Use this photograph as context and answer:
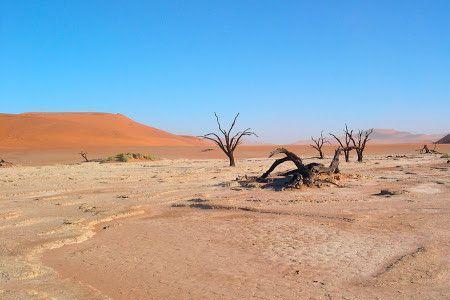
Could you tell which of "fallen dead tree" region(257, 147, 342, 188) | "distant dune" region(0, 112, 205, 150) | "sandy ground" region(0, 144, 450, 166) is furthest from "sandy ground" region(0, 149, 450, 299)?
"distant dune" region(0, 112, 205, 150)

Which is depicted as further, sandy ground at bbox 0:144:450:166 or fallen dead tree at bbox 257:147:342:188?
sandy ground at bbox 0:144:450:166

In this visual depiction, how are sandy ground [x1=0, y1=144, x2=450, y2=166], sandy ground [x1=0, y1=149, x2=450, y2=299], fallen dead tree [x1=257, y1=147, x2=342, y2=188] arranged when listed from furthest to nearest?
sandy ground [x1=0, y1=144, x2=450, y2=166] → fallen dead tree [x1=257, y1=147, x2=342, y2=188] → sandy ground [x1=0, y1=149, x2=450, y2=299]

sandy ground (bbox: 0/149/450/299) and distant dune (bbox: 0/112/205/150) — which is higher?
distant dune (bbox: 0/112/205/150)

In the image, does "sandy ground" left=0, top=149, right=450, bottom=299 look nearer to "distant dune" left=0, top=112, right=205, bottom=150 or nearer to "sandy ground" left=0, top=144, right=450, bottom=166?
"sandy ground" left=0, top=144, right=450, bottom=166

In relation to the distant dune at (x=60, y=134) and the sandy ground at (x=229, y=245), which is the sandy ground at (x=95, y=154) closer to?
the distant dune at (x=60, y=134)

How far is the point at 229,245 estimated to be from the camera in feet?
19.9

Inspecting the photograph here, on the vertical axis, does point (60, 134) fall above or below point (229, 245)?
above

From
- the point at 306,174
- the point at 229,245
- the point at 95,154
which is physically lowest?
the point at 229,245

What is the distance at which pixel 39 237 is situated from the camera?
21.5 ft

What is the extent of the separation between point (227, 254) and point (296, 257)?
873mm

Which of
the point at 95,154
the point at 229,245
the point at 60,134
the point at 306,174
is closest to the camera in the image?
the point at 229,245

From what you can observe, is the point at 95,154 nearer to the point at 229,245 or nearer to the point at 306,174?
the point at 306,174

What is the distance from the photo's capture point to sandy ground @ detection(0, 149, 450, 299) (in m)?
4.44

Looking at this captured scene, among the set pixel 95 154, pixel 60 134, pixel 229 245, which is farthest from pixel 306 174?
pixel 60 134
